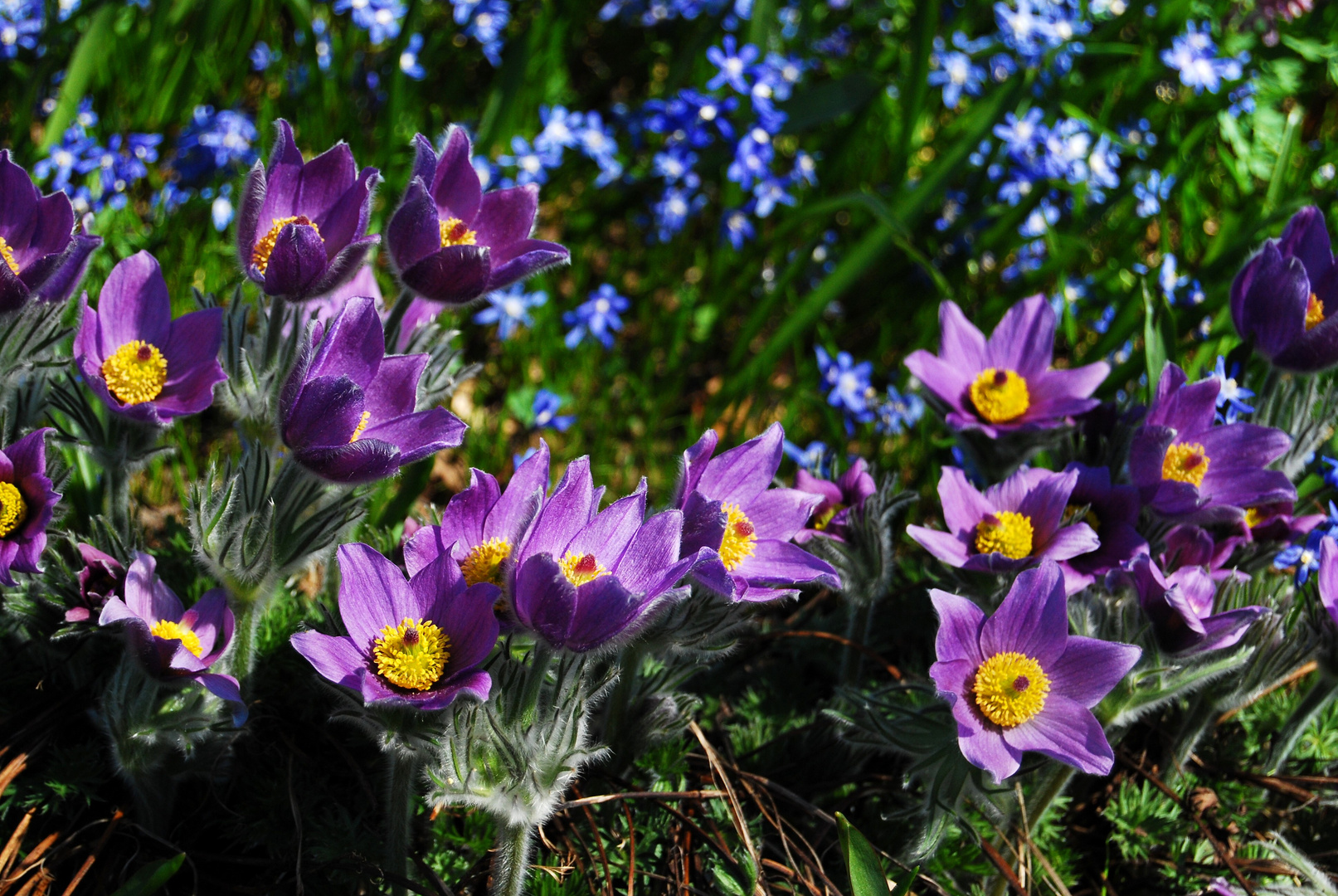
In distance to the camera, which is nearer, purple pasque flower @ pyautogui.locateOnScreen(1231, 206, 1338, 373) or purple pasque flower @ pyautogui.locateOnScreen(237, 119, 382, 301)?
purple pasque flower @ pyautogui.locateOnScreen(237, 119, 382, 301)

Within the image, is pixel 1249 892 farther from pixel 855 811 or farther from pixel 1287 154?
pixel 1287 154

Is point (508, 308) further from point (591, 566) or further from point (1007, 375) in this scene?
point (591, 566)

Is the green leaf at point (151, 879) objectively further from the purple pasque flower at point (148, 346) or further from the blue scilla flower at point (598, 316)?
the blue scilla flower at point (598, 316)

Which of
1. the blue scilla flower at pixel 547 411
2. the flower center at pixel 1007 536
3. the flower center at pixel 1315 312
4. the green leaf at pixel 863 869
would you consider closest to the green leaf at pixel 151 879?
Result: the green leaf at pixel 863 869

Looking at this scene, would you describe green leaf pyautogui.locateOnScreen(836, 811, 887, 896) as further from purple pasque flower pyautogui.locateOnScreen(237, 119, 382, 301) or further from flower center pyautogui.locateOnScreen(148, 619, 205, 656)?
purple pasque flower pyautogui.locateOnScreen(237, 119, 382, 301)

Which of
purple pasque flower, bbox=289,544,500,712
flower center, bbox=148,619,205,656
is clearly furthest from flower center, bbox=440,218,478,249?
flower center, bbox=148,619,205,656

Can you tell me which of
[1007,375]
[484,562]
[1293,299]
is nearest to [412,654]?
[484,562]
